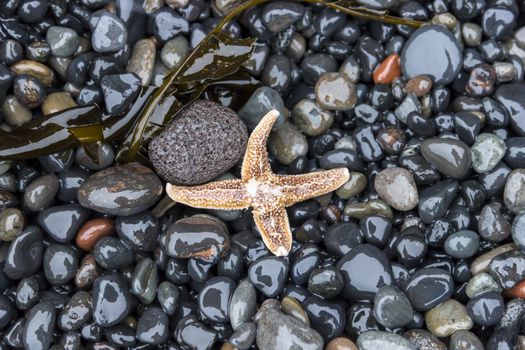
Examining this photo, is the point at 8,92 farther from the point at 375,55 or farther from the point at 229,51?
the point at 375,55

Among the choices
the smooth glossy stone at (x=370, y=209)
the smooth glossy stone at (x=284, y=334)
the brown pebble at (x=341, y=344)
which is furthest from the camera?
the smooth glossy stone at (x=370, y=209)

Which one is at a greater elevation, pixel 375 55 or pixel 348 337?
pixel 375 55

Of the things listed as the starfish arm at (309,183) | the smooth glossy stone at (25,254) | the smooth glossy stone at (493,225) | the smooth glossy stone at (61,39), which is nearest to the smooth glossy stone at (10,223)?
the smooth glossy stone at (25,254)

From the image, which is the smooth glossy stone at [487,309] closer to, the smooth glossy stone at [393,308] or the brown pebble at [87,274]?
the smooth glossy stone at [393,308]

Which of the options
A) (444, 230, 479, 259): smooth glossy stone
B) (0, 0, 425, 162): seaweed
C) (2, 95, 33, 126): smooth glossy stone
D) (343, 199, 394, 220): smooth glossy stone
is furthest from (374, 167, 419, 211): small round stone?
(2, 95, 33, 126): smooth glossy stone

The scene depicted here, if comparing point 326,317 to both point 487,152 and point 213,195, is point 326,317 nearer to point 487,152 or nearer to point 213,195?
point 213,195

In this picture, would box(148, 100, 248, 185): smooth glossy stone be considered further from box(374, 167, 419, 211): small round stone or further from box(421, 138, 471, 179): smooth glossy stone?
box(421, 138, 471, 179): smooth glossy stone

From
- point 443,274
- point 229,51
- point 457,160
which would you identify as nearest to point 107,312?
point 229,51
